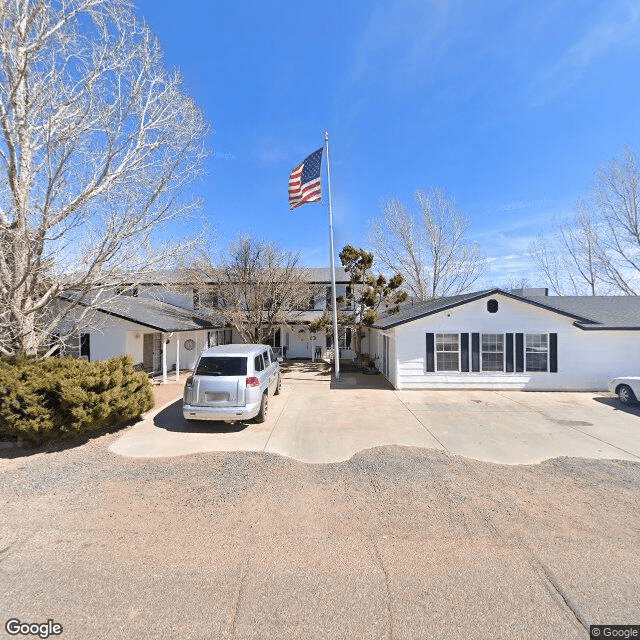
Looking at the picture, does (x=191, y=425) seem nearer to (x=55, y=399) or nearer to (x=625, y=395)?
(x=55, y=399)

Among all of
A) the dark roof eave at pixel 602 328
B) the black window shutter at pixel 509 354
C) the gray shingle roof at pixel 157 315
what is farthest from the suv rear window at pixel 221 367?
the dark roof eave at pixel 602 328

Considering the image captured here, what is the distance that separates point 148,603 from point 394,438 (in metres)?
5.53

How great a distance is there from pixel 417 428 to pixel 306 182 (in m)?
11.3

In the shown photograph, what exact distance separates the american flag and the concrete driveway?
8.45m

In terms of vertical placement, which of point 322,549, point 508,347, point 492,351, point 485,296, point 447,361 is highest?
point 485,296

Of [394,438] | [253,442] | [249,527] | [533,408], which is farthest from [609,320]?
[249,527]

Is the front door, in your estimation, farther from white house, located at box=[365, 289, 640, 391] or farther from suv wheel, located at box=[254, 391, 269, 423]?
white house, located at box=[365, 289, 640, 391]

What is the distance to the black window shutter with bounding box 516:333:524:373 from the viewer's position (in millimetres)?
12680

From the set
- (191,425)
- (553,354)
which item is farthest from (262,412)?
(553,354)

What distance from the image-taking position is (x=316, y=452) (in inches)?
256

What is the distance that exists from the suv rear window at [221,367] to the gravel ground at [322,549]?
2478 millimetres

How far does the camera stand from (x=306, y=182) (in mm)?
14383

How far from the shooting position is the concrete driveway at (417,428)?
655 centimetres

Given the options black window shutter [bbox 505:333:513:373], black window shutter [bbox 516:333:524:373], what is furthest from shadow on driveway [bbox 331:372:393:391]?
black window shutter [bbox 516:333:524:373]
